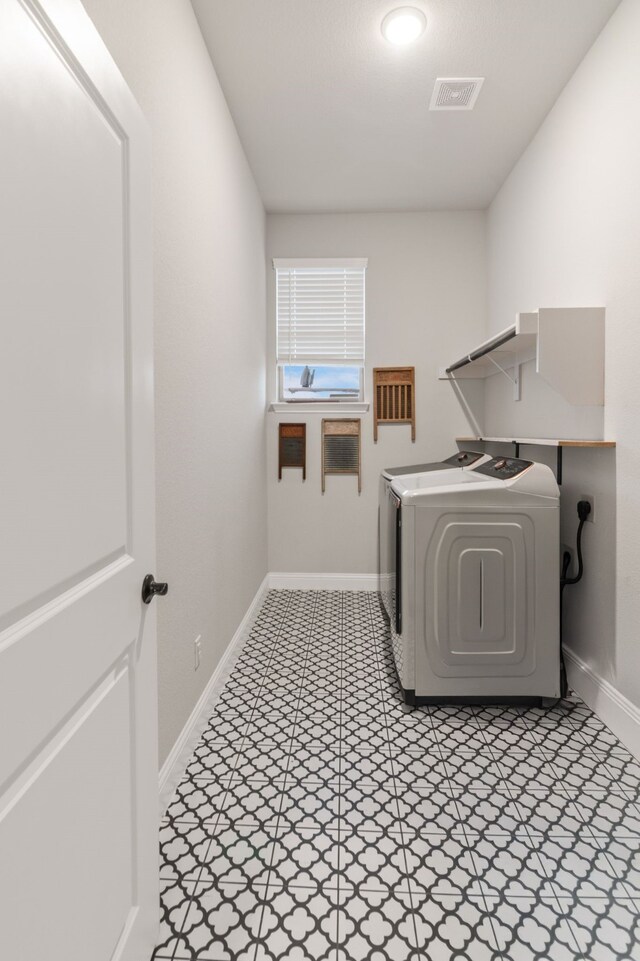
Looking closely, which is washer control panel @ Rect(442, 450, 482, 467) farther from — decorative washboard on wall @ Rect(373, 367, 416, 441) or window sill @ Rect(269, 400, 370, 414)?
window sill @ Rect(269, 400, 370, 414)

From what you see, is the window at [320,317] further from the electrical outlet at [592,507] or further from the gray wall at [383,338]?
the electrical outlet at [592,507]

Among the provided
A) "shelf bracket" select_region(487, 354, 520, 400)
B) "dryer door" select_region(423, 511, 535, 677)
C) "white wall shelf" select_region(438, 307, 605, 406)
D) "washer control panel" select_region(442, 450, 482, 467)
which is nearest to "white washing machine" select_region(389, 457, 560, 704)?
"dryer door" select_region(423, 511, 535, 677)

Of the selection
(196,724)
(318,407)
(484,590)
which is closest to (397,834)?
(196,724)

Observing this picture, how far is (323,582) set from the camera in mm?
4262

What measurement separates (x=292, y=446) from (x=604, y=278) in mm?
2461

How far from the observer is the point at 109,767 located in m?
0.98

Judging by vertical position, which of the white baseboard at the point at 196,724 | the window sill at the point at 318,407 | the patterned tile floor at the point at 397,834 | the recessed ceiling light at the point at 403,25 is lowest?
the patterned tile floor at the point at 397,834

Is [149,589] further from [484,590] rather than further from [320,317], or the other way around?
[320,317]

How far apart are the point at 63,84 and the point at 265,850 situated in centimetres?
182

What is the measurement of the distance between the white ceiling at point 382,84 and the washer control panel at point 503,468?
1805 mm

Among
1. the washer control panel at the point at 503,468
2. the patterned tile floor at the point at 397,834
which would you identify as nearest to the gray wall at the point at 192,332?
the patterned tile floor at the point at 397,834

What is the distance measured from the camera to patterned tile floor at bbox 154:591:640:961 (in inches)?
50.5

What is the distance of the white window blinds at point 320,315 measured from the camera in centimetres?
415

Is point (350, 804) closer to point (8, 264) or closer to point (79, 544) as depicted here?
point (79, 544)
